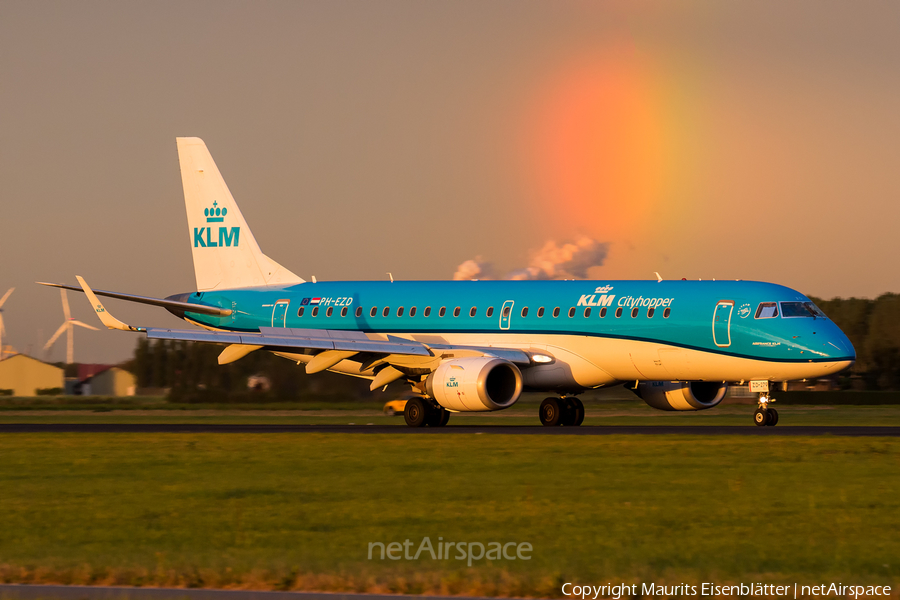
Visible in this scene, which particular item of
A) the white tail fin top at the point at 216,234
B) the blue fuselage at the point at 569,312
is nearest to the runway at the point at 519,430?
the blue fuselage at the point at 569,312

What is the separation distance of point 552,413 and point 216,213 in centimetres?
1664

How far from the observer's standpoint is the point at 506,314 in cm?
3934

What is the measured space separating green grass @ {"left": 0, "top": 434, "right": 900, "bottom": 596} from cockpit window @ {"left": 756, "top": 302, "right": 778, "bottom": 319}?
6845 mm

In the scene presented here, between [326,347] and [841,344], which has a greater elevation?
[326,347]

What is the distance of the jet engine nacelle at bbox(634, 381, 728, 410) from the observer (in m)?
39.2

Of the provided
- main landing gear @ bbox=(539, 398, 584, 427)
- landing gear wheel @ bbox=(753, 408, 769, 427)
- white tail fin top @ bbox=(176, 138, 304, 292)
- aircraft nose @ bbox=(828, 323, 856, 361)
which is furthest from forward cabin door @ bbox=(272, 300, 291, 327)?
aircraft nose @ bbox=(828, 323, 856, 361)

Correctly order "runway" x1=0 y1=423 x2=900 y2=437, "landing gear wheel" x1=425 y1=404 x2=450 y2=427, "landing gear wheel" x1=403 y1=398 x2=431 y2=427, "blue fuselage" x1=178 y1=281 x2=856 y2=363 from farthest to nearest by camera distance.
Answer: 1. "landing gear wheel" x1=425 y1=404 x2=450 y2=427
2. "landing gear wheel" x1=403 y1=398 x2=431 y2=427
3. "blue fuselage" x1=178 y1=281 x2=856 y2=363
4. "runway" x1=0 y1=423 x2=900 y2=437

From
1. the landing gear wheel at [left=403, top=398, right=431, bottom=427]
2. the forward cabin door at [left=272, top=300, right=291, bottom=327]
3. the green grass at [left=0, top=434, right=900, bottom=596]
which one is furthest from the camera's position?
the forward cabin door at [left=272, top=300, right=291, bottom=327]

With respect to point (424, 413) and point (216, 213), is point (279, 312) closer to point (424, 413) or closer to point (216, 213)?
point (216, 213)

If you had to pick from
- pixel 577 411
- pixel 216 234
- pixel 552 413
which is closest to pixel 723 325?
pixel 577 411

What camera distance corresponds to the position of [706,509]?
56.9ft

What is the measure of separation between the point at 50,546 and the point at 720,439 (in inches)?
706

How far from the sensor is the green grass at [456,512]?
12523 millimetres

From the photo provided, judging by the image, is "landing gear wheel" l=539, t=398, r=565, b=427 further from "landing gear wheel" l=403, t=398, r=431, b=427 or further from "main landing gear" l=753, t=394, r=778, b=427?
"main landing gear" l=753, t=394, r=778, b=427
